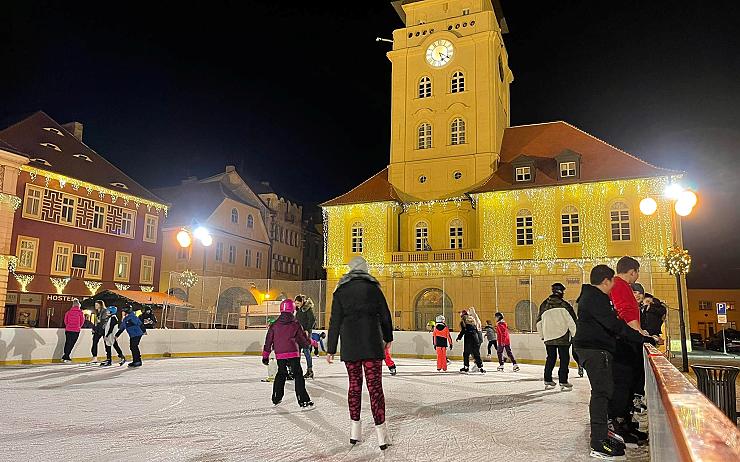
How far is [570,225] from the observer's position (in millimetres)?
34312

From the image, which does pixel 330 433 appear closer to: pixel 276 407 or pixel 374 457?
pixel 374 457

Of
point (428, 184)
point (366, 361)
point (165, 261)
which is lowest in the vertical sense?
point (366, 361)

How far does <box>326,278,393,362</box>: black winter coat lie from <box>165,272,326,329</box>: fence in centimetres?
2227

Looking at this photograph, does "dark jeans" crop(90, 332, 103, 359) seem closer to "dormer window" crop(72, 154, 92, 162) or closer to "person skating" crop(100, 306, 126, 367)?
A: "person skating" crop(100, 306, 126, 367)

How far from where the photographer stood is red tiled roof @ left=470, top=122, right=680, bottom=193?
3378 centimetres

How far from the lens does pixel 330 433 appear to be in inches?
269

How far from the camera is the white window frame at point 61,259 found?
32.4 meters

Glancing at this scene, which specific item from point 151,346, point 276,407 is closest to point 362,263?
point 276,407

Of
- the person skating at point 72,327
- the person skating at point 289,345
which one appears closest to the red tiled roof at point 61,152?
the person skating at point 72,327

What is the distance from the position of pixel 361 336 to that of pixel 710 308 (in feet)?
195

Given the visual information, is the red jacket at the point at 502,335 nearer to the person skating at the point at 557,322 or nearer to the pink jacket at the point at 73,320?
the person skating at the point at 557,322

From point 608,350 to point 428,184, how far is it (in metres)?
34.4

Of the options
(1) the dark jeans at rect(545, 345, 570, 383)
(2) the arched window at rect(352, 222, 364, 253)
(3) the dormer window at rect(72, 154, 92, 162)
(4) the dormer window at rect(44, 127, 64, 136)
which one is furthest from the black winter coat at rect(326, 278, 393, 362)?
(4) the dormer window at rect(44, 127, 64, 136)

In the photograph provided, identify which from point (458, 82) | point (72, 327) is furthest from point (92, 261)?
point (458, 82)
